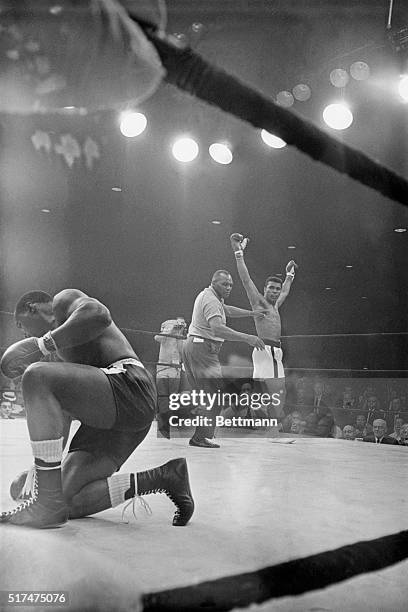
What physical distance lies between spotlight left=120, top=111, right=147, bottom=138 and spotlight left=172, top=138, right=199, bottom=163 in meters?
0.13

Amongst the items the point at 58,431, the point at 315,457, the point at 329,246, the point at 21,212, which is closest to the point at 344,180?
the point at 329,246

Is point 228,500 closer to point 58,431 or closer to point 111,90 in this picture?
point 58,431

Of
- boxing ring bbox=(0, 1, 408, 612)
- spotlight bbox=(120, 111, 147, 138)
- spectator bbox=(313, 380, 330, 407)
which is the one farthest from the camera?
spectator bbox=(313, 380, 330, 407)

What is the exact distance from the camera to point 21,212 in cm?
129

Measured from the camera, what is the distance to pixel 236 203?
154 centimetres

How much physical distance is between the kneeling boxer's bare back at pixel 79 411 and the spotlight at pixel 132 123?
1.33ft

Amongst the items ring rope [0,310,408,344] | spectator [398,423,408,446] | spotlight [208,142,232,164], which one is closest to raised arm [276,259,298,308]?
ring rope [0,310,408,344]

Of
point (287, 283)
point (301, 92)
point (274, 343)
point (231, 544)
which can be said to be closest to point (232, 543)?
point (231, 544)

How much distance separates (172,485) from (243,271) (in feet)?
1.80

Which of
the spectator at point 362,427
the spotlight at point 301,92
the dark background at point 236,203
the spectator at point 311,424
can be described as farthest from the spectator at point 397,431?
the spotlight at point 301,92

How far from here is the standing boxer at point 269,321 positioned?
58.4 inches

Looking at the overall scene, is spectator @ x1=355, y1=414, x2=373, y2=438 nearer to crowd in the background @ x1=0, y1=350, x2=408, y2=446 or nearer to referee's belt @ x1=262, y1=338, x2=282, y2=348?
crowd in the background @ x1=0, y1=350, x2=408, y2=446

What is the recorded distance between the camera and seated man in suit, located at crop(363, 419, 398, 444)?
2.09 metres

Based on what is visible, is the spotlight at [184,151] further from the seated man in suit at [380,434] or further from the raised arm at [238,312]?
the seated man in suit at [380,434]
